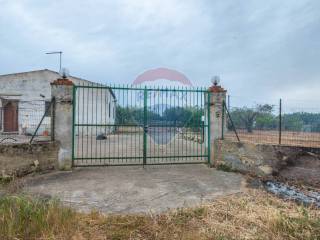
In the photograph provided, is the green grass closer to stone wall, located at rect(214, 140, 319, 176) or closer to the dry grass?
the dry grass

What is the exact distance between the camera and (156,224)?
142 inches

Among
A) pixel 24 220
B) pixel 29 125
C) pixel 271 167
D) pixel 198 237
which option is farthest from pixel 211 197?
pixel 29 125

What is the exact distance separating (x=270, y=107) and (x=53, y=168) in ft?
22.5

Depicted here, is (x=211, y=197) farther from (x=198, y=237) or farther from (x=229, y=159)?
(x=229, y=159)

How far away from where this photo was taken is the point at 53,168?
690 cm

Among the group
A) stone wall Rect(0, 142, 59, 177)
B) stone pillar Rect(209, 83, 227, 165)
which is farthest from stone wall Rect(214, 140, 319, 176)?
stone wall Rect(0, 142, 59, 177)

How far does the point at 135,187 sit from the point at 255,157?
132 inches

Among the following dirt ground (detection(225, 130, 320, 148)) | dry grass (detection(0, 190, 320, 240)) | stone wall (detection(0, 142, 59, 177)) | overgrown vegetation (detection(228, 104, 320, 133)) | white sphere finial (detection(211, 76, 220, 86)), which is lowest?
dry grass (detection(0, 190, 320, 240))

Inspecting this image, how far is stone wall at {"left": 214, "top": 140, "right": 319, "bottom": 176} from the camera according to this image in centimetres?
666

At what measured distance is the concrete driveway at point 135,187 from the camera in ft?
14.8

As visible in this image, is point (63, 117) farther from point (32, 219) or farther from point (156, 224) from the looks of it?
point (156, 224)

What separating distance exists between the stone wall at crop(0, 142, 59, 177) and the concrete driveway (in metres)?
0.39

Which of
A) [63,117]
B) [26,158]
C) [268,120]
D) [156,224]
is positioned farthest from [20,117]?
[156,224]

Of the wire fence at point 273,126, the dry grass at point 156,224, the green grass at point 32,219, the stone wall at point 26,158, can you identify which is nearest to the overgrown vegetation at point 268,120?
the wire fence at point 273,126
